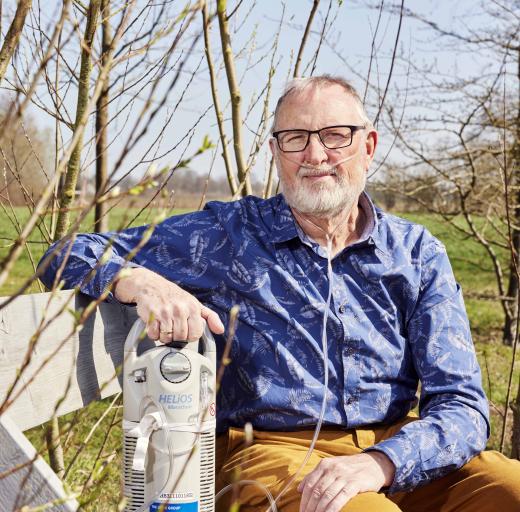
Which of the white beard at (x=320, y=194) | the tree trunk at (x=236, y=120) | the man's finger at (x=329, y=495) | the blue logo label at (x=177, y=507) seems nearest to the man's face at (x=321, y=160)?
the white beard at (x=320, y=194)

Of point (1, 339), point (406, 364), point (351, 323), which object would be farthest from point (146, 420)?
point (406, 364)

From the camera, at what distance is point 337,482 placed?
2.11m

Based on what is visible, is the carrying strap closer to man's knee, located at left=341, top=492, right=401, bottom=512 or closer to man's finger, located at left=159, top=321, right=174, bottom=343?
man's finger, located at left=159, top=321, right=174, bottom=343

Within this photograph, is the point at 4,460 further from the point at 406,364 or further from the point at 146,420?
the point at 406,364

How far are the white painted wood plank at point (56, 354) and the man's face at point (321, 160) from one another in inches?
29.7

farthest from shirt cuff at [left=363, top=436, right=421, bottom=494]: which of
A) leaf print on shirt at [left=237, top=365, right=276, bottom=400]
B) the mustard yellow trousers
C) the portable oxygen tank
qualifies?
the portable oxygen tank

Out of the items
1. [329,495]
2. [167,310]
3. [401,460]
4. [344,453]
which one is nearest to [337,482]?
[329,495]

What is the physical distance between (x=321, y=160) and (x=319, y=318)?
1.89 ft

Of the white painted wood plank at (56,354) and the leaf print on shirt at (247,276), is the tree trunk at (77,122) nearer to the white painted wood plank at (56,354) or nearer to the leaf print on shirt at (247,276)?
the white painted wood plank at (56,354)

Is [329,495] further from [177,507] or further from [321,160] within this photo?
[321,160]

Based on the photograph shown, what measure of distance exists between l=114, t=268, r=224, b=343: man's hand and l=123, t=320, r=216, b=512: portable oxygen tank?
7 cm

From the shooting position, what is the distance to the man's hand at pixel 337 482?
2082 millimetres

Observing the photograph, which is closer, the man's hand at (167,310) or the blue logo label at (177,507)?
the blue logo label at (177,507)

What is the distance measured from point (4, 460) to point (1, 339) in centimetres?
39
